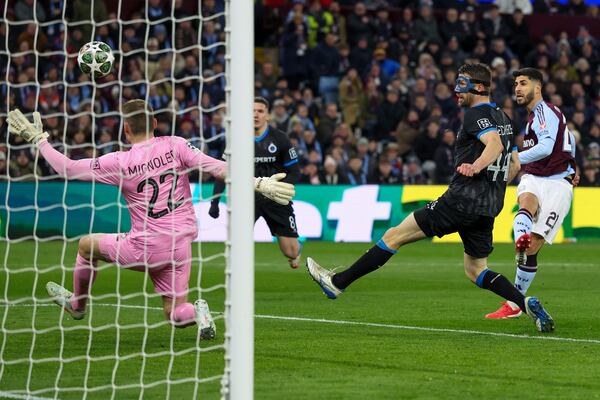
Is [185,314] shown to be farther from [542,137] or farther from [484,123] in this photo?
[542,137]

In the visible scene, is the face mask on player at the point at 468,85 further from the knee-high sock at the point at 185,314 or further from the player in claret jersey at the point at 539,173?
the knee-high sock at the point at 185,314

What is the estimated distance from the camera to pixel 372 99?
25047 millimetres

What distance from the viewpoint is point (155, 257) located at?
8.34m

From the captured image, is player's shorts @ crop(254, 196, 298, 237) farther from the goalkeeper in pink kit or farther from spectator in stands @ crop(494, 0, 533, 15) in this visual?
spectator in stands @ crop(494, 0, 533, 15)

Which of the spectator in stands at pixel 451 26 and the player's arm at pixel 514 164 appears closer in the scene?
the player's arm at pixel 514 164

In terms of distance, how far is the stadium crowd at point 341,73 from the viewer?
21609 mm

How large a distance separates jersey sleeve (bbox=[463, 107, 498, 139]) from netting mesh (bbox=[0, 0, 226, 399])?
2.37 meters

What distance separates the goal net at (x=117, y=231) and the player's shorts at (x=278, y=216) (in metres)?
0.74

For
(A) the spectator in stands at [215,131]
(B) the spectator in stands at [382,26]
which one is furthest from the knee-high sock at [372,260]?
(B) the spectator in stands at [382,26]

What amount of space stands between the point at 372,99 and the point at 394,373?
18.0 meters

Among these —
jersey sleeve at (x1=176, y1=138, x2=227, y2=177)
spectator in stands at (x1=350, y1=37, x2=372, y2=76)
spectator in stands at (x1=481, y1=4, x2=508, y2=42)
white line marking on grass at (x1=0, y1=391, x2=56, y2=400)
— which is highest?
spectator in stands at (x1=481, y1=4, x2=508, y2=42)

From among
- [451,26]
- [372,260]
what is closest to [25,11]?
[451,26]

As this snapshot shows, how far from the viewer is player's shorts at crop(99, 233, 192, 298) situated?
27.3 feet

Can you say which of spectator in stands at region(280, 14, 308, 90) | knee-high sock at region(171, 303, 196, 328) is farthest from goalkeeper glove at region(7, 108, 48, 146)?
spectator in stands at region(280, 14, 308, 90)
